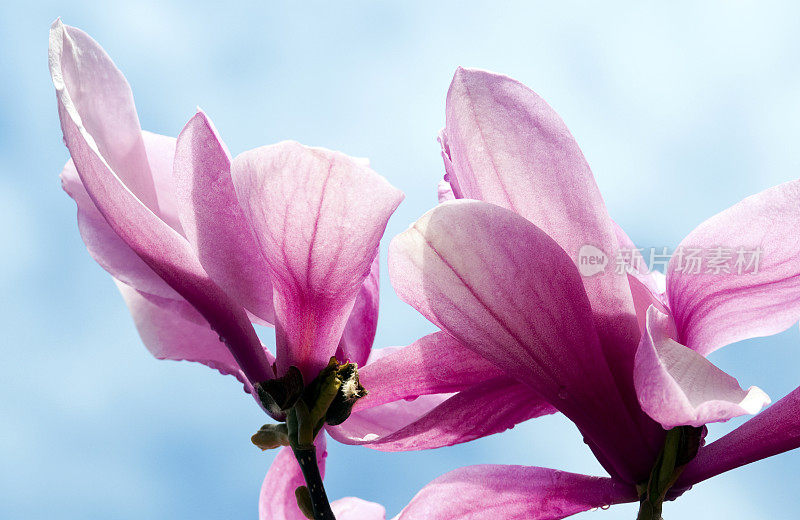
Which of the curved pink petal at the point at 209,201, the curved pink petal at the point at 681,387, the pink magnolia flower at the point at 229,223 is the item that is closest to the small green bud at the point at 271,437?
the pink magnolia flower at the point at 229,223

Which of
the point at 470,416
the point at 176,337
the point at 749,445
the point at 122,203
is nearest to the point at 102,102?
the point at 122,203

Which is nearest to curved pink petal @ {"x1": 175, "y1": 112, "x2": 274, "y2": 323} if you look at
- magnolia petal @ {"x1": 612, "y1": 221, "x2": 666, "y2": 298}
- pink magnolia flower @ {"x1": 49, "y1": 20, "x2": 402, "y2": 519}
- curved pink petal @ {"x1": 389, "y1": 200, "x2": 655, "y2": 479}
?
pink magnolia flower @ {"x1": 49, "y1": 20, "x2": 402, "y2": 519}

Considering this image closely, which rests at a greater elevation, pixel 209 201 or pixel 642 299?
pixel 209 201

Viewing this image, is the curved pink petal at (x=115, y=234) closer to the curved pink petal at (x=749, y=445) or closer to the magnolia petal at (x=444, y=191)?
the magnolia petal at (x=444, y=191)

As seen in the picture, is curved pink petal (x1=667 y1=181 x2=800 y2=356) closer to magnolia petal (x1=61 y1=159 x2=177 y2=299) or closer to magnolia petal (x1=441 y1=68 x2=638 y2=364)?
magnolia petal (x1=441 y1=68 x2=638 y2=364)

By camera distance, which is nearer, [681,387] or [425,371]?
[681,387]

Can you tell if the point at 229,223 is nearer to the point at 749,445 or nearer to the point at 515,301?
the point at 515,301
